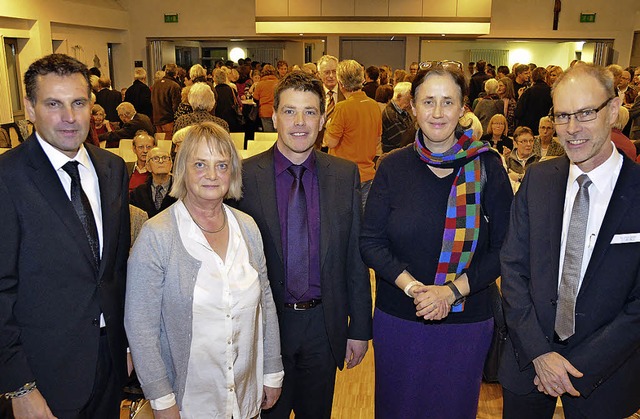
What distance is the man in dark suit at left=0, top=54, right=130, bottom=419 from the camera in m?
1.93

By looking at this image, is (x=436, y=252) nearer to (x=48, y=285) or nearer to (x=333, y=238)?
(x=333, y=238)

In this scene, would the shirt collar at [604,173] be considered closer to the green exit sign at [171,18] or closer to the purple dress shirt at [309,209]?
the purple dress shirt at [309,209]

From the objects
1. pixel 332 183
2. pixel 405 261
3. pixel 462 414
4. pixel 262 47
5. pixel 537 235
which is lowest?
pixel 462 414

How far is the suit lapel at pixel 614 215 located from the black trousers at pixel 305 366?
1.10 meters

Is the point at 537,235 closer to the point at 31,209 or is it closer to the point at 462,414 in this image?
the point at 462,414

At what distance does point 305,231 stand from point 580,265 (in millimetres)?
1080

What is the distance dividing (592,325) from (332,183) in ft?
3.79

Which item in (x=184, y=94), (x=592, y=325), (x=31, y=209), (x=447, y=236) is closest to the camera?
(x=31, y=209)

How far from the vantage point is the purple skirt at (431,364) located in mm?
2398

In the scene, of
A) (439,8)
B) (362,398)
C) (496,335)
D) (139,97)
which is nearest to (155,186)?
(362,398)

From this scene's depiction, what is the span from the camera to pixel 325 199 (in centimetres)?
242

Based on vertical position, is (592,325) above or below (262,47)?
below

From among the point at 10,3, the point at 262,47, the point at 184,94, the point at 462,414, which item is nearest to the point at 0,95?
the point at 10,3

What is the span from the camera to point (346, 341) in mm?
2562
